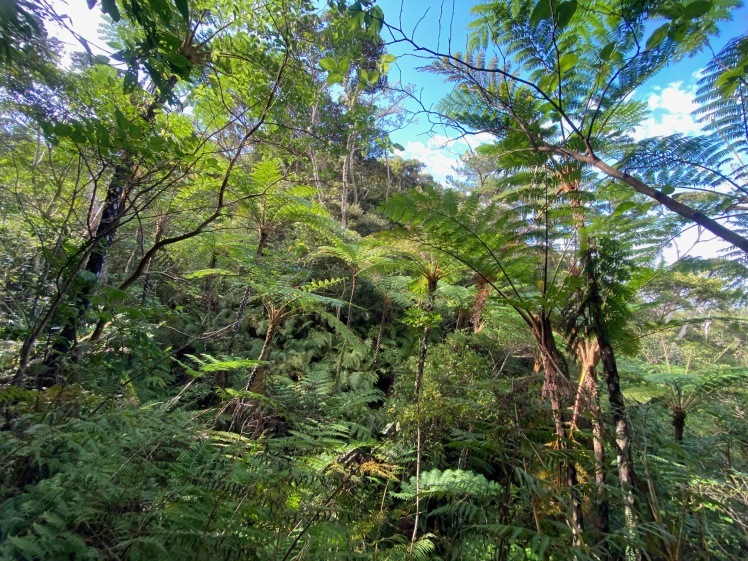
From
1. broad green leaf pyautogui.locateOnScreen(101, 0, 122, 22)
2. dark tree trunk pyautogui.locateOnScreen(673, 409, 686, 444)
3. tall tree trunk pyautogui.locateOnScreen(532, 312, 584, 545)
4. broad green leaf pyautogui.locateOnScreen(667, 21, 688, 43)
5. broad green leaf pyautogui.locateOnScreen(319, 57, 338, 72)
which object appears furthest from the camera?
dark tree trunk pyautogui.locateOnScreen(673, 409, 686, 444)

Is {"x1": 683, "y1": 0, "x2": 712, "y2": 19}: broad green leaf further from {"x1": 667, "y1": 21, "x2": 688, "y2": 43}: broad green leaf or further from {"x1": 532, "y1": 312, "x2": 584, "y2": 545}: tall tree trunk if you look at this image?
{"x1": 532, "y1": 312, "x2": 584, "y2": 545}: tall tree trunk

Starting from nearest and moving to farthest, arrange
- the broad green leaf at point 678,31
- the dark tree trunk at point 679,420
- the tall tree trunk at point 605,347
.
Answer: the broad green leaf at point 678,31
the tall tree trunk at point 605,347
the dark tree trunk at point 679,420

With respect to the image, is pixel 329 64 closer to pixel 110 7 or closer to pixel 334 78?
pixel 334 78

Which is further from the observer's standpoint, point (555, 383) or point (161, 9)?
point (555, 383)

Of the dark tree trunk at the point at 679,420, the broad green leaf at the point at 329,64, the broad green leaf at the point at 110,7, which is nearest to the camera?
the broad green leaf at the point at 110,7

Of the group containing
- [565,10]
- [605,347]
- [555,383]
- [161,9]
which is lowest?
[555,383]

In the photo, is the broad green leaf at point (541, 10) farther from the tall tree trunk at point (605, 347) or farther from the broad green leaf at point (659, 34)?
the tall tree trunk at point (605, 347)

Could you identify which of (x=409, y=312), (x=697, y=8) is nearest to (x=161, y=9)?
(x=697, y=8)

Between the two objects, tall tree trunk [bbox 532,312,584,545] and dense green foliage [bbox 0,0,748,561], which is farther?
tall tree trunk [bbox 532,312,584,545]

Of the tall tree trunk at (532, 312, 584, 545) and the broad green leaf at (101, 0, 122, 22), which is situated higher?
the broad green leaf at (101, 0, 122, 22)

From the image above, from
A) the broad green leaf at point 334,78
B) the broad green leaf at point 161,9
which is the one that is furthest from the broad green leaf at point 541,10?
the broad green leaf at point 161,9

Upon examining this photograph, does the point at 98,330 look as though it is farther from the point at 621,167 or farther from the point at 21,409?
the point at 621,167

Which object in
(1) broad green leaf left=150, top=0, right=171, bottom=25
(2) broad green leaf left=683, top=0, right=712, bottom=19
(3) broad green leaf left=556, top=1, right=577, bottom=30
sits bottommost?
(1) broad green leaf left=150, top=0, right=171, bottom=25

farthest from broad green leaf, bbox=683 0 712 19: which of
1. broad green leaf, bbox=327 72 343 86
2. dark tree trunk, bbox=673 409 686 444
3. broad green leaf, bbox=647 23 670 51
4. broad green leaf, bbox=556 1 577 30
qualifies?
dark tree trunk, bbox=673 409 686 444
